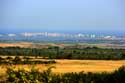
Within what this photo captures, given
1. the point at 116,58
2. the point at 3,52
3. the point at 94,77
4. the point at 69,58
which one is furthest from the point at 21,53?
the point at 94,77

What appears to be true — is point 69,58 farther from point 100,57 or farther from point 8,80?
point 8,80

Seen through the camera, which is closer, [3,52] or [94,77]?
[94,77]

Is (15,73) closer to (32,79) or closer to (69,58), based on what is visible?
(32,79)

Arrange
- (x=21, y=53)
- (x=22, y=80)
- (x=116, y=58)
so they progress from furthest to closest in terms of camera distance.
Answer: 1. (x=21, y=53)
2. (x=116, y=58)
3. (x=22, y=80)

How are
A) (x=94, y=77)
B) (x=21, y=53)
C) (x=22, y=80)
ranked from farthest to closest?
(x=21, y=53), (x=94, y=77), (x=22, y=80)

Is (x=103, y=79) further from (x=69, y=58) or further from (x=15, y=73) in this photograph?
(x=69, y=58)

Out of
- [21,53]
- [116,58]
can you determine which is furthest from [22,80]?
[21,53]

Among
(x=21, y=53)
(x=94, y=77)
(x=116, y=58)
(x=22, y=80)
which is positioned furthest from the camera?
(x=21, y=53)

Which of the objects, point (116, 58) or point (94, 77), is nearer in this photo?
point (94, 77)
